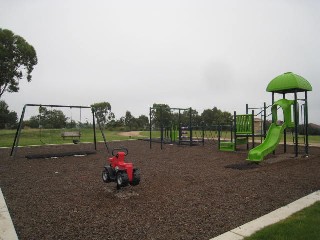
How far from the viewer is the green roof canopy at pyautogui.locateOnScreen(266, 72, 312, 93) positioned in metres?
12.2

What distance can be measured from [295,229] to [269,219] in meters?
0.53

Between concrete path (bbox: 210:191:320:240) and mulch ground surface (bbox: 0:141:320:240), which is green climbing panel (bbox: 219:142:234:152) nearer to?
mulch ground surface (bbox: 0:141:320:240)

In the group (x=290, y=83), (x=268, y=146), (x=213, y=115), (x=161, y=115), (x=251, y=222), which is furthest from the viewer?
(x=213, y=115)

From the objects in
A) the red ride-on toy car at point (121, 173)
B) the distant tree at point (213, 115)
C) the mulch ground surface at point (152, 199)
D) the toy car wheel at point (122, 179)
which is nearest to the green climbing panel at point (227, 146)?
the mulch ground surface at point (152, 199)

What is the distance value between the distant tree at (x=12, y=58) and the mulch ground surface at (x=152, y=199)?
26274 millimetres

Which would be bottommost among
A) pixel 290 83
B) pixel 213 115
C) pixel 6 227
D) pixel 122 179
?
pixel 6 227

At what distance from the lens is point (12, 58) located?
1230 inches

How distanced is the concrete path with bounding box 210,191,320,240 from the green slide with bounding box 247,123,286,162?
4673 millimetres

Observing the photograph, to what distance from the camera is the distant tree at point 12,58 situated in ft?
99.4

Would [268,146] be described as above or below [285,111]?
below

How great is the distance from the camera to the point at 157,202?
537 centimetres

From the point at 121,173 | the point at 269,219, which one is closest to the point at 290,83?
the point at 269,219

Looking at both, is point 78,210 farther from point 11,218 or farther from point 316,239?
point 316,239

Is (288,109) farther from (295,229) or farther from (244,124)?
(295,229)
